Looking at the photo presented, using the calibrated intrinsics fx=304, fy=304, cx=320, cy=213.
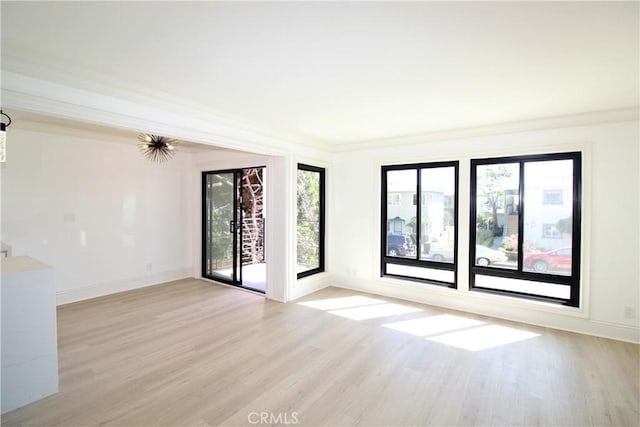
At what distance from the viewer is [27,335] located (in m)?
2.38

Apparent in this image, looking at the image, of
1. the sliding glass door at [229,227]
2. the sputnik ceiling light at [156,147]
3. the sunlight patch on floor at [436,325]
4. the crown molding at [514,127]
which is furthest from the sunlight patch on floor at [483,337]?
the sputnik ceiling light at [156,147]

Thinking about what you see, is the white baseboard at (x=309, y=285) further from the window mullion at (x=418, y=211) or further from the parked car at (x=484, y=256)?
the parked car at (x=484, y=256)

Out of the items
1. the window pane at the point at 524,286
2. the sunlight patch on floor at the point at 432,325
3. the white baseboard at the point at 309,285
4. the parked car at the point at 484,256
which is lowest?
the sunlight patch on floor at the point at 432,325

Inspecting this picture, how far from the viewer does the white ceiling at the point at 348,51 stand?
5.68 ft

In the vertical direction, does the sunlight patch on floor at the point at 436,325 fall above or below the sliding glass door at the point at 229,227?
below

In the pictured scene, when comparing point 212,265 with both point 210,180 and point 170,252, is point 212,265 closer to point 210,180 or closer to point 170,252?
point 170,252

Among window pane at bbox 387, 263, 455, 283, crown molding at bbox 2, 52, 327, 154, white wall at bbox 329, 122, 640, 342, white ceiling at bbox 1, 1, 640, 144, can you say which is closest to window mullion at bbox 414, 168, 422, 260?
window pane at bbox 387, 263, 455, 283

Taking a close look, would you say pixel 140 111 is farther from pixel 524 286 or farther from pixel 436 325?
pixel 524 286

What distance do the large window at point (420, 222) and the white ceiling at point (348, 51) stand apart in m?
1.53

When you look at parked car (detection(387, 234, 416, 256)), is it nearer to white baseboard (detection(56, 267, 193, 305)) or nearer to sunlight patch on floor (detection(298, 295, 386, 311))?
sunlight patch on floor (detection(298, 295, 386, 311))

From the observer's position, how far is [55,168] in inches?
175

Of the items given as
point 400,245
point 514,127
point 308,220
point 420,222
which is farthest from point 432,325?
point 514,127

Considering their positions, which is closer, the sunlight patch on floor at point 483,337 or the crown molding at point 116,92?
the crown molding at point 116,92

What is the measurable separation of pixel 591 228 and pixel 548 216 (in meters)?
0.44
